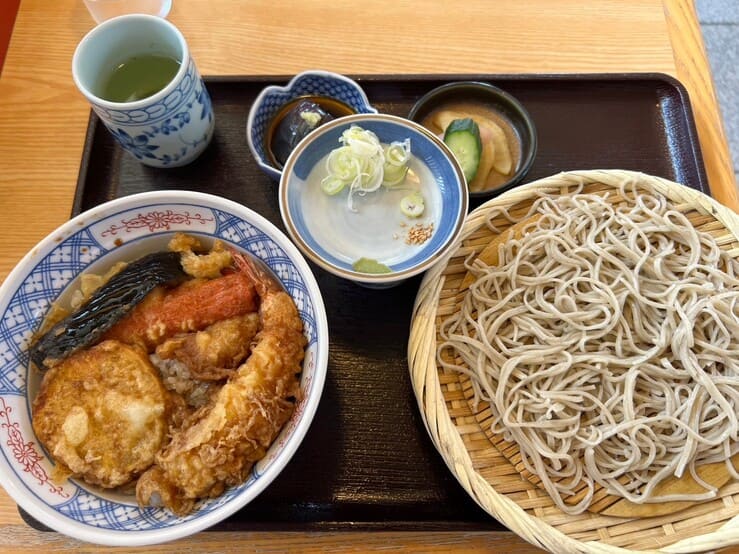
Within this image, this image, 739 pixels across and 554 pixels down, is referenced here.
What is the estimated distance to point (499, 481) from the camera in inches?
54.3

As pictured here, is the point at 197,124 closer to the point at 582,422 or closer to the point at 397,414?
the point at 397,414

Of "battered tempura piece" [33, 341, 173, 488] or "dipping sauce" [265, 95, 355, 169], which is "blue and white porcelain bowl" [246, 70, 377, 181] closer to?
"dipping sauce" [265, 95, 355, 169]

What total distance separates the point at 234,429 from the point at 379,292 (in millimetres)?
641

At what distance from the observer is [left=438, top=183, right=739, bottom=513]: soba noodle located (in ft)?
4.64

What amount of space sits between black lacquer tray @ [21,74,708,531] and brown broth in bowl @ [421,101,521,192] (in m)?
0.11

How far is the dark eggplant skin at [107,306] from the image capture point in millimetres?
1282

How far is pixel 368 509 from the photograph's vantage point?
1.41 metres

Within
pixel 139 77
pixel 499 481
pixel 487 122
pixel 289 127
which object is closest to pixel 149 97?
pixel 139 77

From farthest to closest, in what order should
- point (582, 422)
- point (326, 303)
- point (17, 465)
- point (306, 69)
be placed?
point (306, 69), point (326, 303), point (582, 422), point (17, 465)

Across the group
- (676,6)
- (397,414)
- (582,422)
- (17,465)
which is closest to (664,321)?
(582,422)

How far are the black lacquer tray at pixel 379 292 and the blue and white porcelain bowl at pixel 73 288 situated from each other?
0.91ft

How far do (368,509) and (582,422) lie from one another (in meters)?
0.64

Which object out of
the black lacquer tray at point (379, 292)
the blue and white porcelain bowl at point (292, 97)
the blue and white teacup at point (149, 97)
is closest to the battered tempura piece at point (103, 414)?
the black lacquer tray at point (379, 292)

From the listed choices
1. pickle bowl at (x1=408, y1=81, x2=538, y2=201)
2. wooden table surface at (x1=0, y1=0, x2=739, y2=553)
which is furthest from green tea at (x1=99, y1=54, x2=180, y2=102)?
pickle bowl at (x1=408, y1=81, x2=538, y2=201)
